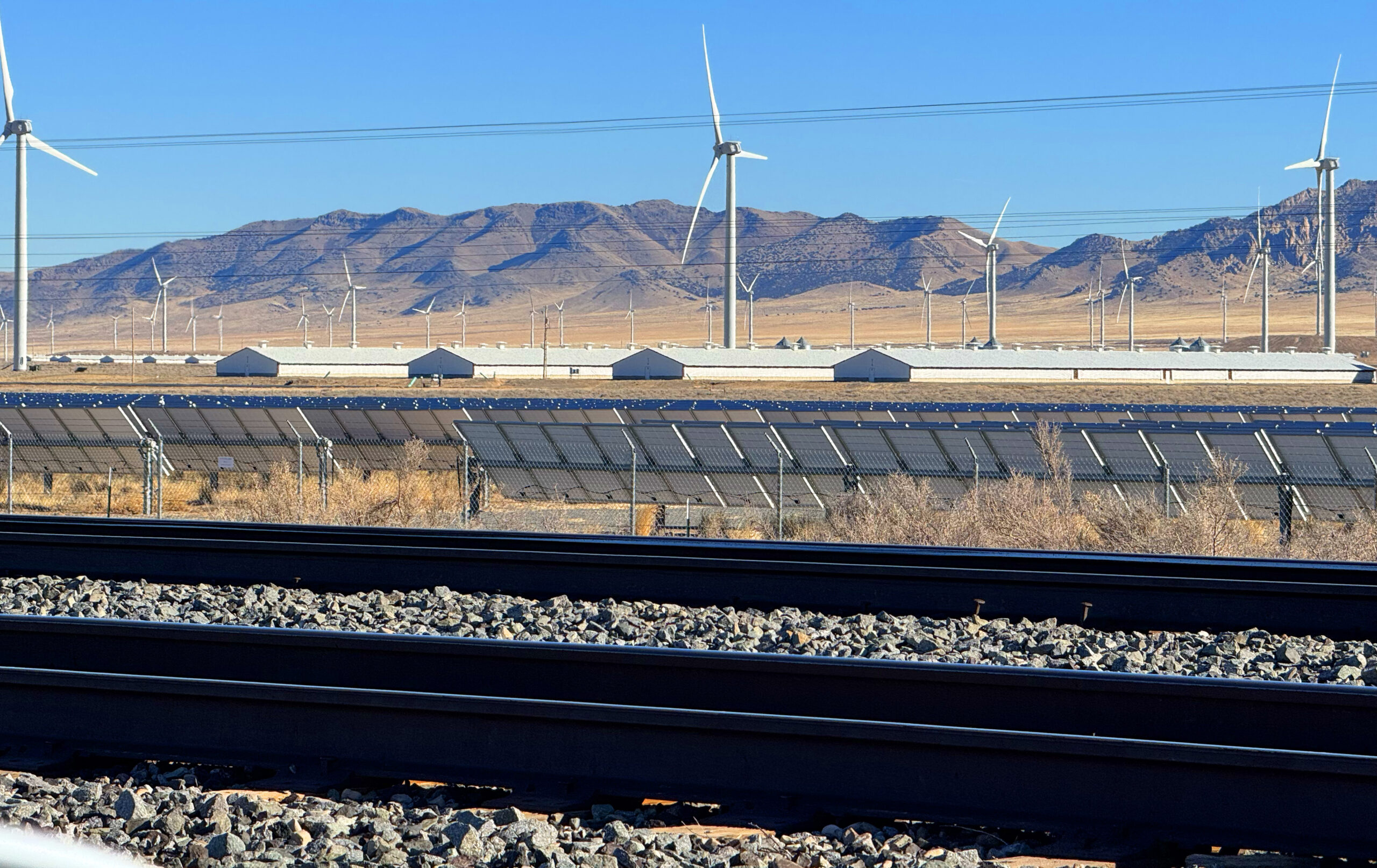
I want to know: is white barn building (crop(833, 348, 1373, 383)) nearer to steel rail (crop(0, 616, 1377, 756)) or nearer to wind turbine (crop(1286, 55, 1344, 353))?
wind turbine (crop(1286, 55, 1344, 353))

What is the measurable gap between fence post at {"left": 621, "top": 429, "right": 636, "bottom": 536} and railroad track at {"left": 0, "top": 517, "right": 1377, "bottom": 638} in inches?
157

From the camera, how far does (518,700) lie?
323 inches

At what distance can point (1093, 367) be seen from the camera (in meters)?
100

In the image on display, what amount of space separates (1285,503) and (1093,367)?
80710 mm

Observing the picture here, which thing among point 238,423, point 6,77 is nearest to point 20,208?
point 6,77

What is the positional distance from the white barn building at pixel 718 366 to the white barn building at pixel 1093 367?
12.2 ft

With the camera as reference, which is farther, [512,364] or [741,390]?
[512,364]

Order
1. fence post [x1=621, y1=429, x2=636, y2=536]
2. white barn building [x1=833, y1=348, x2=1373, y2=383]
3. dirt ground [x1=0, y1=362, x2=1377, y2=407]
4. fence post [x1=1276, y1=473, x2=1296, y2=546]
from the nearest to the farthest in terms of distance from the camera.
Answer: fence post [x1=1276, y1=473, x2=1296, y2=546], fence post [x1=621, y1=429, x2=636, y2=536], dirt ground [x1=0, y1=362, x2=1377, y2=407], white barn building [x1=833, y1=348, x2=1373, y2=383]

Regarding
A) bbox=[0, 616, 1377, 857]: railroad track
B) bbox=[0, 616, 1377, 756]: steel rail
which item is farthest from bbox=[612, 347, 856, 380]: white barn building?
bbox=[0, 616, 1377, 857]: railroad track

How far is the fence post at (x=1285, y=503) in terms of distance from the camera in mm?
21609

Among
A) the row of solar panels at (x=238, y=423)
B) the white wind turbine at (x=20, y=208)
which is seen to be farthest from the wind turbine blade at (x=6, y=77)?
the row of solar panels at (x=238, y=423)

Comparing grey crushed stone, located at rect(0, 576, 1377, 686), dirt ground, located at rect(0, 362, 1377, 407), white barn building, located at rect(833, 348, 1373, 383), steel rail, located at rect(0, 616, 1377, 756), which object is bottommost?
grey crushed stone, located at rect(0, 576, 1377, 686)

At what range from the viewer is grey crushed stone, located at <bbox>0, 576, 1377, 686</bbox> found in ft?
37.3

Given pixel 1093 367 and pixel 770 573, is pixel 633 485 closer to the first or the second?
pixel 770 573
